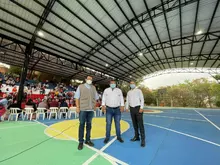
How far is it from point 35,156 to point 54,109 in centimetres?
579

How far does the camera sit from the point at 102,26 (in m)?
9.66

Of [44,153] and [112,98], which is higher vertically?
[112,98]

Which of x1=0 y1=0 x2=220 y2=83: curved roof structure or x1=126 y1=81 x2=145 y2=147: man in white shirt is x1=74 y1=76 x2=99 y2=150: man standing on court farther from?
x1=0 y1=0 x2=220 y2=83: curved roof structure

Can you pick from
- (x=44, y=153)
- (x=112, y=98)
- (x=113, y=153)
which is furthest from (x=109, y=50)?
(x=44, y=153)

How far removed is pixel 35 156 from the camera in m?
2.40

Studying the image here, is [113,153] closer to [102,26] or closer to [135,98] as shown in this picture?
[135,98]

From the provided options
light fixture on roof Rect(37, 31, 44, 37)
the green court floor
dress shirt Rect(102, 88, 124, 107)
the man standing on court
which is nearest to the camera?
the green court floor

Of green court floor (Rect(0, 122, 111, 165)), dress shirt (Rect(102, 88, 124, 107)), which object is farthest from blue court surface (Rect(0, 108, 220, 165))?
dress shirt (Rect(102, 88, 124, 107))

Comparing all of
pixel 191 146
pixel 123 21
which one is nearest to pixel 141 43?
pixel 123 21

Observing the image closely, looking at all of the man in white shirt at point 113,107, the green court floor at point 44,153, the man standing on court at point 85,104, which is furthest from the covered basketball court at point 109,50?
the man standing on court at point 85,104

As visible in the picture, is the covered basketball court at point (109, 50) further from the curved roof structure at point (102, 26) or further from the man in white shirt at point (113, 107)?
the man in white shirt at point (113, 107)

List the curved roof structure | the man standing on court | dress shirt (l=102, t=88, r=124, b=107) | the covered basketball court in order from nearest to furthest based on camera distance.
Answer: the covered basketball court
the man standing on court
dress shirt (l=102, t=88, r=124, b=107)
the curved roof structure

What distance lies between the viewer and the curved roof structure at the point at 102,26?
24.9 ft

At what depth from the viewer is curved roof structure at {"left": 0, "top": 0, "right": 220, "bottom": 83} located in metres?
7.58
